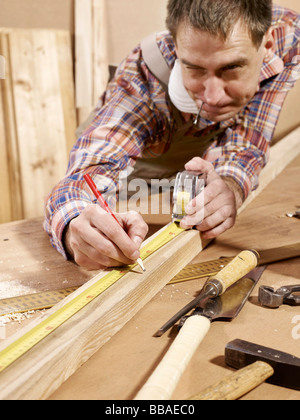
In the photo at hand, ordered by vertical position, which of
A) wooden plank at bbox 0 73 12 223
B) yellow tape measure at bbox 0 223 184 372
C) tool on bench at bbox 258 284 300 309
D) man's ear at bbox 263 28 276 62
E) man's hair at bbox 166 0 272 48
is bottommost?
wooden plank at bbox 0 73 12 223

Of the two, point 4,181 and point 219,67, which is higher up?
point 219,67

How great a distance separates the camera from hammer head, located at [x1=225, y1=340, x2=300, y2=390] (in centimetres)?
96

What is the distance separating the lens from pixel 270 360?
980 millimetres

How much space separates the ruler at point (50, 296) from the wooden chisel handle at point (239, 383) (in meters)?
0.50

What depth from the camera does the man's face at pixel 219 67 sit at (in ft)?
5.50

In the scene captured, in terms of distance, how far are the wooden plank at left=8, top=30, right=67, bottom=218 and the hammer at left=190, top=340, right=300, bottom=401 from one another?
107 inches

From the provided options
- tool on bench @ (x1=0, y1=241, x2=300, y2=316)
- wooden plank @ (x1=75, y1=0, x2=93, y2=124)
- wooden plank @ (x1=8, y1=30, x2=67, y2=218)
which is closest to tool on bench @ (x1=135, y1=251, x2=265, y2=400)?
tool on bench @ (x1=0, y1=241, x2=300, y2=316)

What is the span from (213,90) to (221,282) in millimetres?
831

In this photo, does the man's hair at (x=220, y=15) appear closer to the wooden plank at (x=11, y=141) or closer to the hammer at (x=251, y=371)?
the hammer at (x=251, y=371)

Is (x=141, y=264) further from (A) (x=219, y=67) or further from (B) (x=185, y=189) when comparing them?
(A) (x=219, y=67)

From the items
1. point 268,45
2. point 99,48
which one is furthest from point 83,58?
point 268,45

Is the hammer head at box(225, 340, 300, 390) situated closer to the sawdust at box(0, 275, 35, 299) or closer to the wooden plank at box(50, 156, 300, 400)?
the wooden plank at box(50, 156, 300, 400)

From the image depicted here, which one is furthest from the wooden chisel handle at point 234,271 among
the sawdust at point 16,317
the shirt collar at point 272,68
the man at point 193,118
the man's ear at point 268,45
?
the shirt collar at point 272,68

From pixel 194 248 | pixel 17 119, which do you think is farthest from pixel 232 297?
pixel 17 119
